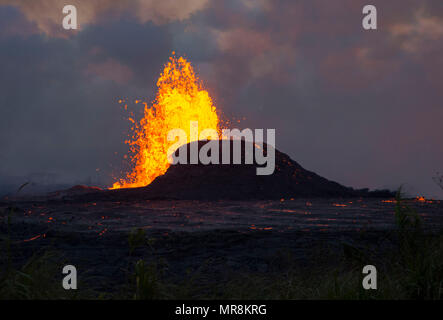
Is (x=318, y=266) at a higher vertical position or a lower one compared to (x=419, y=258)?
lower

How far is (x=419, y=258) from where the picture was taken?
20.0 ft

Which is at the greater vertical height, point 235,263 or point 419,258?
point 419,258

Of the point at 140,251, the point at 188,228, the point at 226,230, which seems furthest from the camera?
the point at 188,228

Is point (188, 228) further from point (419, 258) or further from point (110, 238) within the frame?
point (419, 258)

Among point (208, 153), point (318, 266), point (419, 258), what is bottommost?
point (318, 266)

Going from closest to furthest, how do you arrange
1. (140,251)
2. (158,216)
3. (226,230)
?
1. (140,251)
2. (226,230)
3. (158,216)

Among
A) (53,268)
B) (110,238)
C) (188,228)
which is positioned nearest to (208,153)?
(188,228)

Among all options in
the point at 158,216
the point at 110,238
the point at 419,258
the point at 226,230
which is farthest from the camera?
the point at 158,216

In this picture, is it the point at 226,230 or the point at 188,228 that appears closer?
the point at 226,230

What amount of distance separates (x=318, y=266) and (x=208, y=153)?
28.2 m
